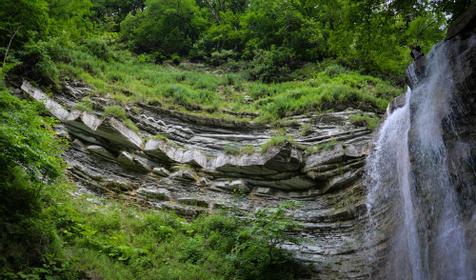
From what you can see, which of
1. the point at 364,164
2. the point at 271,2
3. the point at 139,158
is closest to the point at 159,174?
the point at 139,158

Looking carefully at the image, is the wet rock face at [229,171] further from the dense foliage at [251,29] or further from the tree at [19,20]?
the dense foliage at [251,29]

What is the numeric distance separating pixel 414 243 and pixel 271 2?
1572 centimetres

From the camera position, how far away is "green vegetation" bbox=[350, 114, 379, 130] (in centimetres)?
1286

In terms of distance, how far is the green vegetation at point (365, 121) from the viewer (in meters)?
12.9

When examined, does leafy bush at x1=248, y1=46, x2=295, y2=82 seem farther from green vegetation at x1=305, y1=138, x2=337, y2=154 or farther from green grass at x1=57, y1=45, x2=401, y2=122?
green vegetation at x1=305, y1=138, x2=337, y2=154

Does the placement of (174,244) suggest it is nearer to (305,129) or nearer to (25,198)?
(25,198)

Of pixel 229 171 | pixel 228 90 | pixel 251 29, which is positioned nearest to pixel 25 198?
pixel 229 171

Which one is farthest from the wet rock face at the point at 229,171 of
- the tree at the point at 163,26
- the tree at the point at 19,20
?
the tree at the point at 163,26

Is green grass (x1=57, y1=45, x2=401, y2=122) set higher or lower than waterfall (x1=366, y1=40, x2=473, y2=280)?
higher

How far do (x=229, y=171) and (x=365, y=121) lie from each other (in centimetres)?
468

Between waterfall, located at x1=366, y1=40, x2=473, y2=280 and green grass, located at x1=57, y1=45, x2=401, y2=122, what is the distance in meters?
4.25

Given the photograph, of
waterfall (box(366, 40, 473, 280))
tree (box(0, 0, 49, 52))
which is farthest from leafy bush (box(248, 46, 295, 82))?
tree (box(0, 0, 49, 52))

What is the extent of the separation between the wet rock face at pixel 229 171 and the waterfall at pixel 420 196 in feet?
2.25

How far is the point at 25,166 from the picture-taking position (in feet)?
23.8
